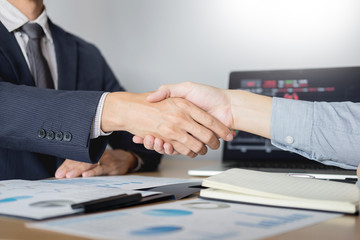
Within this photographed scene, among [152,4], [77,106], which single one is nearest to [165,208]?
[77,106]

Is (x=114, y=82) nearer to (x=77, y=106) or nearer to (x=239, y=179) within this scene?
(x=77, y=106)

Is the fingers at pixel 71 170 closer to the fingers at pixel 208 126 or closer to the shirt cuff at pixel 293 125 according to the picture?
the fingers at pixel 208 126

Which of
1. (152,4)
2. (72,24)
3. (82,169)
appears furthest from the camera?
(72,24)

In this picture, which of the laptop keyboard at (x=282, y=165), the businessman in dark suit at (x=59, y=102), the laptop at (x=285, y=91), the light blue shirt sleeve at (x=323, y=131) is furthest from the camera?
the laptop at (x=285, y=91)

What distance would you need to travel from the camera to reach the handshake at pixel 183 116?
112cm

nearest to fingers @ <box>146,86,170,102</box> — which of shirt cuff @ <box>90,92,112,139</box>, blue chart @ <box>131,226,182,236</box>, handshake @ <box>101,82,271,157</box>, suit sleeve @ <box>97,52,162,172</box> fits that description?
handshake @ <box>101,82,271,157</box>

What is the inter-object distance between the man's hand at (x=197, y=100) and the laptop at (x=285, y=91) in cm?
33

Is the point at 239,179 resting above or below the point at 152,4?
below

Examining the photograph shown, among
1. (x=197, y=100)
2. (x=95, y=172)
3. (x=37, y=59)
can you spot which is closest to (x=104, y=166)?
(x=95, y=172)

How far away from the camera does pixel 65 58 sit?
1.65 meters

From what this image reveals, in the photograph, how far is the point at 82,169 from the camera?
4.07 feet

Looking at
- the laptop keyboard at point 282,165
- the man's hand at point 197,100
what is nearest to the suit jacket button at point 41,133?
the man's hand at point 197,100

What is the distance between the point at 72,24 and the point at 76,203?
158 centimetres

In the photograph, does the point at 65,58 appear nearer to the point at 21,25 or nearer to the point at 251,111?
the point at 21,25
